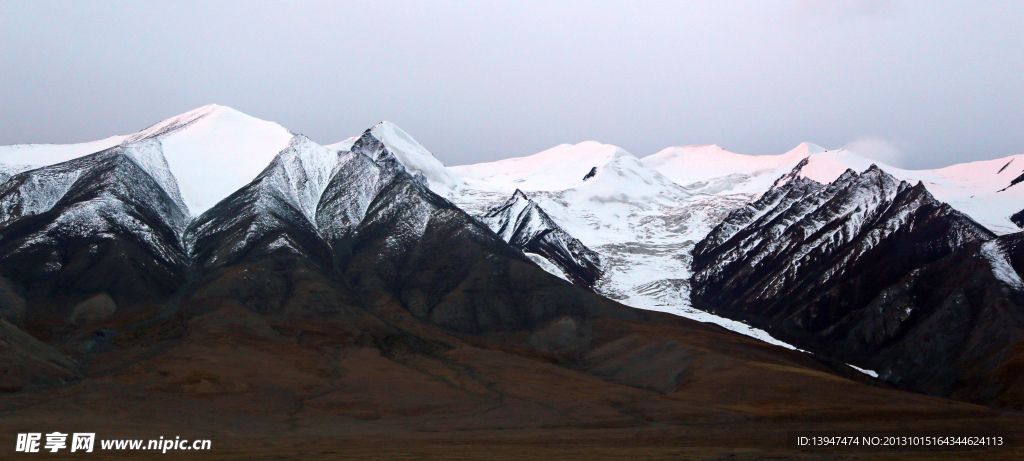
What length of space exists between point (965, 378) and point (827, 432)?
69.5m

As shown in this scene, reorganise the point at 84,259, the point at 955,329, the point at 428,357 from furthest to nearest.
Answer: the point at 84,259 < the point at 955,329 < the point at 428,357

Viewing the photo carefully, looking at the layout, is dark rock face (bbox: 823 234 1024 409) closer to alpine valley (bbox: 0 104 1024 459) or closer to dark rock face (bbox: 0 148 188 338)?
alpine valley (bbox: 0 104 1024 459)

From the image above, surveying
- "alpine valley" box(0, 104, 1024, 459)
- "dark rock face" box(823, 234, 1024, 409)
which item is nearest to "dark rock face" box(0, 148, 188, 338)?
"alpine valley" box(0, 104, 1024, 459)

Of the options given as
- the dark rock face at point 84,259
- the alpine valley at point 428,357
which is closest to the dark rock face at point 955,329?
the alpine valley at point 428,357

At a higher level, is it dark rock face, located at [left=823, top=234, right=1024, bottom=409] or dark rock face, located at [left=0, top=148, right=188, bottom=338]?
dark rock face, located at [left=0, top=148, right=188, bottom=338]

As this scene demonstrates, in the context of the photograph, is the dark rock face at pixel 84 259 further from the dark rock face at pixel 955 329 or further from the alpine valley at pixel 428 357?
the dark rock face at pixel 955 329

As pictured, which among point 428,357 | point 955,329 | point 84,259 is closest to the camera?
point 428,357

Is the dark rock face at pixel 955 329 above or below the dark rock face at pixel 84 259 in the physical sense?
below

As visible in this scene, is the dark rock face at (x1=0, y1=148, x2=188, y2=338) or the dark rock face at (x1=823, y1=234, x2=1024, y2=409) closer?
the dark rock face at (x1=823, y1=234, x2=1024, y2=409)

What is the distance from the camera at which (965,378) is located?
490 feet

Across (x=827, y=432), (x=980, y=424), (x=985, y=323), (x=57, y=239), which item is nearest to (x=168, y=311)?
(x=57, y=239)

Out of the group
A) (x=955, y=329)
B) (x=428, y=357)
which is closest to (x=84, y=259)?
(x=428, y=357)

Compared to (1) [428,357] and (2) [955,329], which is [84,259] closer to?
(1) [428,357]

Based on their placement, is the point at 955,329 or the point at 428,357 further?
the point at 955,329
